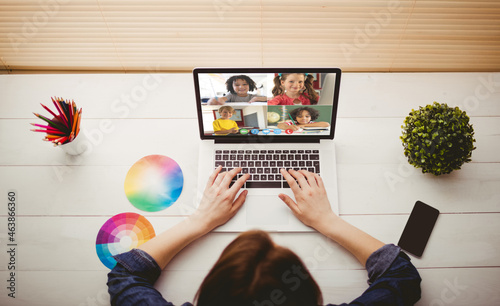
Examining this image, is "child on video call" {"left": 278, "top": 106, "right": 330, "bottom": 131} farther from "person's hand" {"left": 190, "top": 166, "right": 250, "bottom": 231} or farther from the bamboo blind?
the bamboo blind

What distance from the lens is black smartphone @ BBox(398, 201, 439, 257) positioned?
2.82 ft

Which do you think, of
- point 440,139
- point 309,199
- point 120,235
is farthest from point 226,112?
point 440,139

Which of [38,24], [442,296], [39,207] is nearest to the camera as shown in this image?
[442,296]

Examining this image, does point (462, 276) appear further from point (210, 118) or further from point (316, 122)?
point (210, 118)

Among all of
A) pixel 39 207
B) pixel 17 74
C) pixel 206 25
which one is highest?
pixel 206 25

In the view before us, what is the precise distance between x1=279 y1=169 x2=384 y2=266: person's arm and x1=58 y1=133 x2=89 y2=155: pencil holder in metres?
0.65

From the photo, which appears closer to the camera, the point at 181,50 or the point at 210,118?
the point at 210,118

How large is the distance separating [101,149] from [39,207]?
246mm

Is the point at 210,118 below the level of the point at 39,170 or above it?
above

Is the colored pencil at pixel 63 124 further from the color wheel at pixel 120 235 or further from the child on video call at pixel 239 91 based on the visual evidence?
the child on video call at pixel 239 91

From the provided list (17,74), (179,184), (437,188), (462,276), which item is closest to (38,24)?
(17,74)

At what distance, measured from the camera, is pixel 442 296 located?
31.9 inches

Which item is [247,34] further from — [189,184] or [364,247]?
[364,247]

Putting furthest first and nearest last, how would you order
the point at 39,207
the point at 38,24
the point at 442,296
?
the point at 38,24
the point at 39,207
the point at 442,296
